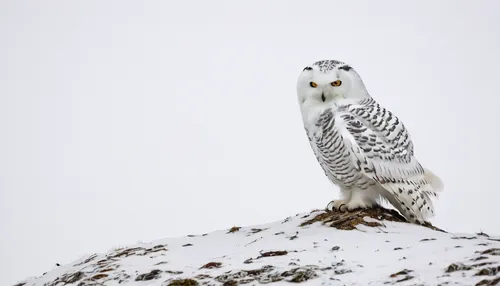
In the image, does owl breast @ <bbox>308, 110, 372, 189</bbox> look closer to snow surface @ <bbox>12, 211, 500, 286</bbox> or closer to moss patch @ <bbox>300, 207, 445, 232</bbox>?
moss patch @ <bbox>300, 207, 445, 232</bbox>

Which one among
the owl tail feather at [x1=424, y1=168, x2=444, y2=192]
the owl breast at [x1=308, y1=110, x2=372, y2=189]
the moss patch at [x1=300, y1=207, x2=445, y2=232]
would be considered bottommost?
the moss patch at [x1=300, y1=207, x2=445, y2=232]

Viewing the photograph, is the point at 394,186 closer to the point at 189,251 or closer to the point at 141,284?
the point at 189,251

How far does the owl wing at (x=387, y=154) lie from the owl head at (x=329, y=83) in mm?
165

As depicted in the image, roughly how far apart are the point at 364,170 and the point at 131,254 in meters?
2.38

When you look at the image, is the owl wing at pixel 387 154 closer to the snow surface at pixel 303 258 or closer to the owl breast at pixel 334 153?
the owl breast at pixel 334 153

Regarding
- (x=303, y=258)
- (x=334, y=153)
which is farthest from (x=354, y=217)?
(x=303, y=258)

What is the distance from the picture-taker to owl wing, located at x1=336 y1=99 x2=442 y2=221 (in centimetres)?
645

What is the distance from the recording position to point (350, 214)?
255 inches

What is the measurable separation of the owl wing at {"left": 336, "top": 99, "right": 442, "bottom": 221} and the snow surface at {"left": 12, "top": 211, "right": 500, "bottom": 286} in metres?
0.43

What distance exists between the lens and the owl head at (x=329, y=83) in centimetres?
672

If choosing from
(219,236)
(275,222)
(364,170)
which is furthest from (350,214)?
(219,236)

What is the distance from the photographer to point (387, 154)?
259 inches

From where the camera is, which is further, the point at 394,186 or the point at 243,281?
the point at 394,186

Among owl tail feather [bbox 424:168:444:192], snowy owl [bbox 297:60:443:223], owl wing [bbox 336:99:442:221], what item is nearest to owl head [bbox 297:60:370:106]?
snowy owl [bbox 297:60:443:223]
